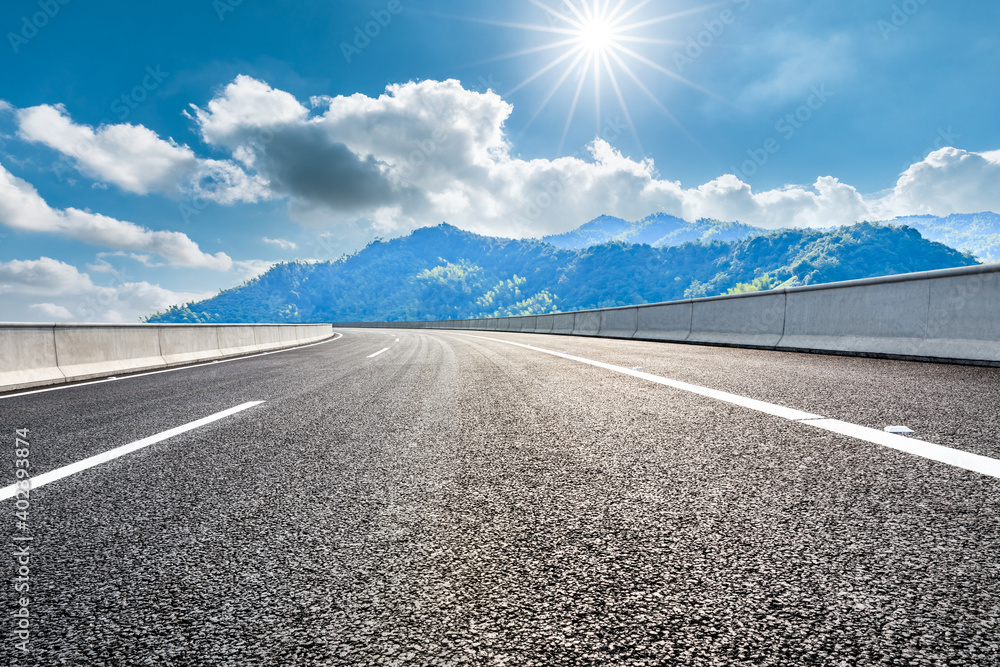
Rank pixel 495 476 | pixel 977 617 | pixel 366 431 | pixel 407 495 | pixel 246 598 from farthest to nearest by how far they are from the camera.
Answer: pixel 366 431, pixel 495 476, pixel 407 495, pixel 246 598, pixel 977 617

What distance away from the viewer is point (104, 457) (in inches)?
133

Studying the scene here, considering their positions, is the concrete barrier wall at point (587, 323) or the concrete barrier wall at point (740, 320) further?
the concrete barrier wall at point (587, 323)

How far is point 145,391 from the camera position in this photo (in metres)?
6.84

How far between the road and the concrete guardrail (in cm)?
368

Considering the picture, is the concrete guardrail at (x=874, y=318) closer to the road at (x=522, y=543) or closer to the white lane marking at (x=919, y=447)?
the road at (x=522, y=543)

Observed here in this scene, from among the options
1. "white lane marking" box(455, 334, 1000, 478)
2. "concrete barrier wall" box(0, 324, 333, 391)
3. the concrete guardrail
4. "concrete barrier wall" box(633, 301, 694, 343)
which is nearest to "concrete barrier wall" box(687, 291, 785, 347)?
the concrete guardrail

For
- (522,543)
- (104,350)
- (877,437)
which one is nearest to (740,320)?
(877,437)

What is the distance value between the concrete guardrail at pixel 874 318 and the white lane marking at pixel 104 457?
898cm

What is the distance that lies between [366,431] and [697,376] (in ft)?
13.9

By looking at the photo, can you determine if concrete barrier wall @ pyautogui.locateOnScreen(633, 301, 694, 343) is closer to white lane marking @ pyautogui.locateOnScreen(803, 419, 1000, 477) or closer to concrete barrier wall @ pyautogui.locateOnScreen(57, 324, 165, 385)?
white lane marking @ pyautogui.locateOnScreen(803, 419, 1000, 477)

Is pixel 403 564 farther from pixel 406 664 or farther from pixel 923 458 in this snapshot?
pixel 923 458

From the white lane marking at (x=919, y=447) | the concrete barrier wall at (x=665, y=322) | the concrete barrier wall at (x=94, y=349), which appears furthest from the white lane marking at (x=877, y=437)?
the concrete barrier wall at (x=665, y=322)

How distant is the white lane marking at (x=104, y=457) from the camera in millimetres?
2779

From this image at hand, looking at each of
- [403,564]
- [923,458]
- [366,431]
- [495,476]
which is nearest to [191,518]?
[403,564]
